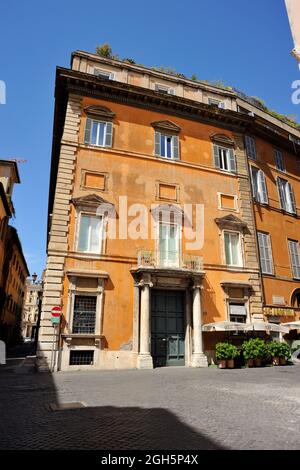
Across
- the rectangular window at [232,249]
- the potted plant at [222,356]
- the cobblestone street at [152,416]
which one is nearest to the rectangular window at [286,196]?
the rectangular window at [232,249]

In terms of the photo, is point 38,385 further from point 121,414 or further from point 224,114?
point 224,114

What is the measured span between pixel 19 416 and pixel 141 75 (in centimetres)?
2018

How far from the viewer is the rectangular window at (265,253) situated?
19297 mm

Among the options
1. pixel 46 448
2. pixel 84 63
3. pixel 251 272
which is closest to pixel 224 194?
pixel 251 272

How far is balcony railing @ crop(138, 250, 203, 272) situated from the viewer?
52.2ft

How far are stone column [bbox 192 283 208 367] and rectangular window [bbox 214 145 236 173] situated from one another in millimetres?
8303

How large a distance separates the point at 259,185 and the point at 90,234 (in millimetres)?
11843

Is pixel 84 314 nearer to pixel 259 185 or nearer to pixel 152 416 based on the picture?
pixel 152 416

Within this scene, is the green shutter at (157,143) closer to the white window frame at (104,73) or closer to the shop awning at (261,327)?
the white window frame at (104,73)

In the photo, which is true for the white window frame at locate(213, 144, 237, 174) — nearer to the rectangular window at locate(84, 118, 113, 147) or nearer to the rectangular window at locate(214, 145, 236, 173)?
the rectangular window at locate(214, 145, 236, 173)

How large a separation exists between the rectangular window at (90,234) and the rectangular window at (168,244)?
3.14m

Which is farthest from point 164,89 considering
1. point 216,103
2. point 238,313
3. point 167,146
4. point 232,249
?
point 238,313

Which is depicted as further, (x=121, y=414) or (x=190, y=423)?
(x=121, y=414)

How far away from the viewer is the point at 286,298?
1970cm
